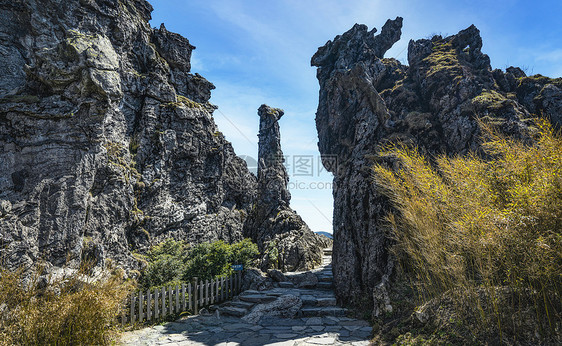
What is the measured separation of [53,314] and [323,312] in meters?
6.20

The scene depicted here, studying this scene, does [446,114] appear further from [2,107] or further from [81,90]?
[2,107]

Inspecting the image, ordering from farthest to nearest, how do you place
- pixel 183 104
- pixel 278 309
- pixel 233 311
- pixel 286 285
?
pixel 183 104
pixel 286 285
pixel 233 311
pixel 278 309

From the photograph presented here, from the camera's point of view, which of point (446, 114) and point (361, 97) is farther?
point (361, 97)

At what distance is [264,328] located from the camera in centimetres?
665

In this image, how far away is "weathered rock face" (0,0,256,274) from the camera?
9.94 metres

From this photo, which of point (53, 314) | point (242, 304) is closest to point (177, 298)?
point (242, 304)

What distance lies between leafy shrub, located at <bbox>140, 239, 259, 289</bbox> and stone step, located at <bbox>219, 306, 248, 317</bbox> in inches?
63.3

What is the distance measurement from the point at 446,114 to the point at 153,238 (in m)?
17.1

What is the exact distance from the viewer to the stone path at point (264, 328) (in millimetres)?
5688

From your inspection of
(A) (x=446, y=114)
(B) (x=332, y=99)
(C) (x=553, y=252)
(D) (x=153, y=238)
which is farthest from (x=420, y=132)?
(D) (x=153, y=238)

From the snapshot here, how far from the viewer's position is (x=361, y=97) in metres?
14.6

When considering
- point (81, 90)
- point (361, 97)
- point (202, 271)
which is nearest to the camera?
point (202, 271)

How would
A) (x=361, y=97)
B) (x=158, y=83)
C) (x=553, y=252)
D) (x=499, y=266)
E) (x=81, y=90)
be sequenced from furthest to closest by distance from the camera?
(x=158, y=83) < (x=361, y=97) < (x=81, y=90) < (x=499, y=266) < (x=553, y=252)

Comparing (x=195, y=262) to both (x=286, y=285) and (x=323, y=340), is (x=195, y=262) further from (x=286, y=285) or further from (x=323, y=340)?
(x=323, y=340)
